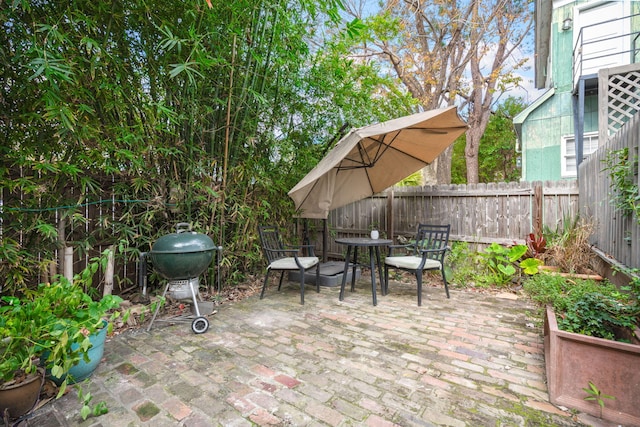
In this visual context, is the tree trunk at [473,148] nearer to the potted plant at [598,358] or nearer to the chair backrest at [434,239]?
the chair backrest at [434,239]

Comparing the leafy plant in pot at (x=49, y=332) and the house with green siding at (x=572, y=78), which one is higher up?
the house with green siding at (x=572, y=78)

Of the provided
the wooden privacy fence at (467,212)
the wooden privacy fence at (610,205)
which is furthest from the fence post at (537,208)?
the wooden privacy fence at (610,205)

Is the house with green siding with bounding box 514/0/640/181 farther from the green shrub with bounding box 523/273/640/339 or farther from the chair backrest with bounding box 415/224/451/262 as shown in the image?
the green shrub with bounding box 523/273/640/339

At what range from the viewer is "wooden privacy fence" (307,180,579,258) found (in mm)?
4047

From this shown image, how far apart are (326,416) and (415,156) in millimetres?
3472

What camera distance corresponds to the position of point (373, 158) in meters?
4.21

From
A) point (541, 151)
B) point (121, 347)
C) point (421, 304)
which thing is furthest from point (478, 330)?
point (541, 151)

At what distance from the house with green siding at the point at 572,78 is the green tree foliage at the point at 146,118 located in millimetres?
5605

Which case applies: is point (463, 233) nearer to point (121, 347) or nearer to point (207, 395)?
point (207, 395)

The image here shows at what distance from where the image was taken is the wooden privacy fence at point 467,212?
13.3 ft

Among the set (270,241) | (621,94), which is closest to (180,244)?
(270,241)

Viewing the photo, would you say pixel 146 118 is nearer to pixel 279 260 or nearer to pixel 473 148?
pixel 279 260

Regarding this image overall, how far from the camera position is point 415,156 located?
13.7 ft

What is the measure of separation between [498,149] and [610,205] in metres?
14.0
